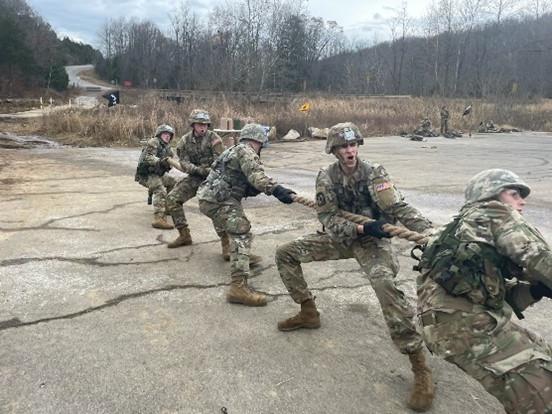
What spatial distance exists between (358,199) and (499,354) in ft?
5.02

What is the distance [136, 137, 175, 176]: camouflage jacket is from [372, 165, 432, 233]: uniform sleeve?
4284mm

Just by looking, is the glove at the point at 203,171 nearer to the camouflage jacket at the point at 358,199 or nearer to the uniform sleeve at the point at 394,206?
the camouflage jacket at the point at 358,199

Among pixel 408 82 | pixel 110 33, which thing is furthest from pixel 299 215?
pixel 110 33

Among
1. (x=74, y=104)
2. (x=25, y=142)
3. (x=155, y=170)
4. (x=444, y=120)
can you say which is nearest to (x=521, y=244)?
(x=155, y=170)

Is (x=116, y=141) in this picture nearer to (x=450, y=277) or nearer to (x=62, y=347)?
(x=62, y=347)

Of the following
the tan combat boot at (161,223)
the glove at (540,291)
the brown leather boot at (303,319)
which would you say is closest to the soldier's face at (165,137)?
the tan combat boot at (161,223)

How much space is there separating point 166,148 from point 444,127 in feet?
65.7

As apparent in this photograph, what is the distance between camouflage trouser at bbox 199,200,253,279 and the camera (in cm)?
433

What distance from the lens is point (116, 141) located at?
1656 cm

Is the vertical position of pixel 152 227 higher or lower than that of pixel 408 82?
lower

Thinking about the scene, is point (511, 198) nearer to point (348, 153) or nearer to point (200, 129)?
point (348, 153)

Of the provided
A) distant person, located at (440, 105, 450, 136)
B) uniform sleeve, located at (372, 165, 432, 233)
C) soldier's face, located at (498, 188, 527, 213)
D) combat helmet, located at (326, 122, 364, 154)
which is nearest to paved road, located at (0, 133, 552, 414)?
uniform sleeve, located at (372, 165, 432, 233)

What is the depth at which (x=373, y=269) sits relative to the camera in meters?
3.20

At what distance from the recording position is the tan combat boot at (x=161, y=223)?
657 cm
